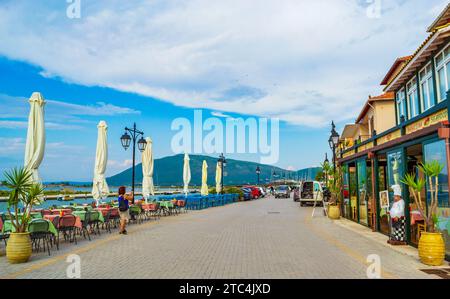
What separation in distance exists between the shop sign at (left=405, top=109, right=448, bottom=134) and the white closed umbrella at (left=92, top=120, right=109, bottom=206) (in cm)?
1199

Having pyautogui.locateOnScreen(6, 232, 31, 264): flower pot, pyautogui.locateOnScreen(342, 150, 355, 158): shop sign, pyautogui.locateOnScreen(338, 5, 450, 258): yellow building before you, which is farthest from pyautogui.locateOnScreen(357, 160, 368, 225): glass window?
pyautogui.locateOnScreen(6, 232, 31, 264): flower pot

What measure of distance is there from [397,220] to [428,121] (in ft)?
10.0

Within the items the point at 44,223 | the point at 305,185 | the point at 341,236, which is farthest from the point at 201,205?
the point at 44,223

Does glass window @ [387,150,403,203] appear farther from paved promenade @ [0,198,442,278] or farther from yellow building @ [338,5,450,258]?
paved promenade @ [0,198,442,278]

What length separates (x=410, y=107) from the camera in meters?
13.8

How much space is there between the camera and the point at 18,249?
27.3 feet

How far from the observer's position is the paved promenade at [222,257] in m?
7.24

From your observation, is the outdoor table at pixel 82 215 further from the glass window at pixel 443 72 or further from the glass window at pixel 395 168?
the glass window at pixel 443 72

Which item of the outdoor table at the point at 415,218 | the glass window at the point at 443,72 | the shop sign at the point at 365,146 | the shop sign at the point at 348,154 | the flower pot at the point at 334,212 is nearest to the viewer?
the glass window at the point at 443,72

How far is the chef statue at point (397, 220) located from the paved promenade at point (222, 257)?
0.49 metres

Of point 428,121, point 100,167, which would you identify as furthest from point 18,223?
point 428,121

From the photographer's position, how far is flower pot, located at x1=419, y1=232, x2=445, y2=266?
779 centimetres

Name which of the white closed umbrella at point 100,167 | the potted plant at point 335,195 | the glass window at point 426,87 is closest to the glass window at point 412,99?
the glass window at point 426,87
